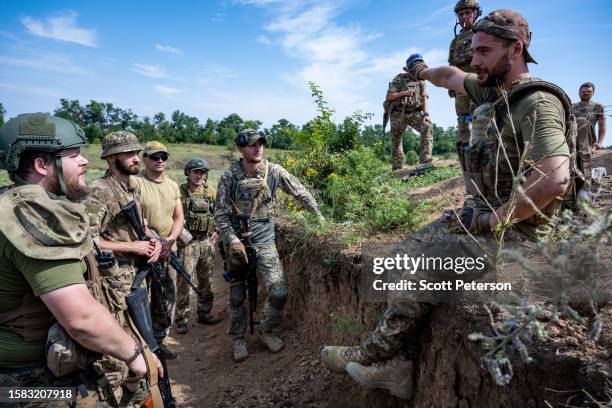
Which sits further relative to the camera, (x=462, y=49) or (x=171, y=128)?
(x=171, y=128)

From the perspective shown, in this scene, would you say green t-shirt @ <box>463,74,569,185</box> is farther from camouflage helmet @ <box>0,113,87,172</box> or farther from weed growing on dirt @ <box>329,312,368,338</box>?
camouflage helmet @ <box>0,113,87,172</box>

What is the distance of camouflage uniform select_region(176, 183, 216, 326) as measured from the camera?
6.09 metres

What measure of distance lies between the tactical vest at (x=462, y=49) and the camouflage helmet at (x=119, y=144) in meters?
4.85

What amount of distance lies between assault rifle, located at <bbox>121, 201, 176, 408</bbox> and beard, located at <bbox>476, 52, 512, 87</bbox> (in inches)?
114

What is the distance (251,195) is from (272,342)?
189cm

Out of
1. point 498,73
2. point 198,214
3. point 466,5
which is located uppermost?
point 466,5

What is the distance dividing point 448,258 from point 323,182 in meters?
4.92

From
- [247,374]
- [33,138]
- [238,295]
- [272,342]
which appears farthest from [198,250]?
[33,138]

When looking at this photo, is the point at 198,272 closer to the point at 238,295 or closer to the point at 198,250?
the point at 198,250

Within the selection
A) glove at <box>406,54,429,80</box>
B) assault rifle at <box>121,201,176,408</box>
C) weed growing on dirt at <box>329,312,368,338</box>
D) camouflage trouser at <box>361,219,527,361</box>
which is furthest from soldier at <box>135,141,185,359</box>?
glove at <box>406,54,429,80</box>

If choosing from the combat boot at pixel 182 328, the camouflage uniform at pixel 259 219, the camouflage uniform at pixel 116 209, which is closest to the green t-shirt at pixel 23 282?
the camouflage uniform at pixel 116 209

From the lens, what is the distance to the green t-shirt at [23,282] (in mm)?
1887

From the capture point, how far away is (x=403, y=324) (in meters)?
2.57

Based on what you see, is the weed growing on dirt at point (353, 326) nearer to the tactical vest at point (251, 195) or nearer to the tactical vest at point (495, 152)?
the tactical vest at point (495, 152)
